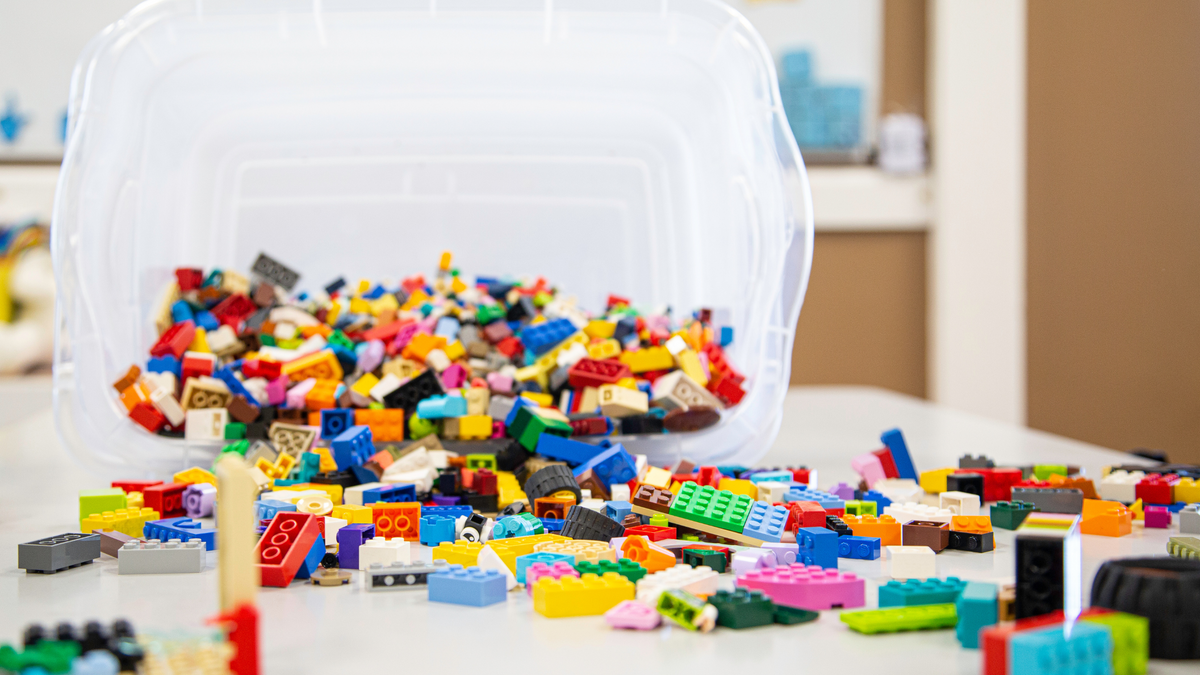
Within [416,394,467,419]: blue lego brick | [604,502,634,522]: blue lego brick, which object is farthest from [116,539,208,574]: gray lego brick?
[416,394,467,419]: blue lego brick

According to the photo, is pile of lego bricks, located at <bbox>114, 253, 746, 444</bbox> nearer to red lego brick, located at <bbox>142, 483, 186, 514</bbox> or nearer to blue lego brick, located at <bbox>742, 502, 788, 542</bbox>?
red lego brick, located at <bbox>142, 483, 186, 514</bbox>

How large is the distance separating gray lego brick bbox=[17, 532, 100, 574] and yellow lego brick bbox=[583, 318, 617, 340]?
100 cm

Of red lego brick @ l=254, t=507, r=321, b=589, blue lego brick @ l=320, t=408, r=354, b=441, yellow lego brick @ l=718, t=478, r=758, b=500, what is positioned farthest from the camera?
blue lego brick @ l=320, t=408, r=354, b=441

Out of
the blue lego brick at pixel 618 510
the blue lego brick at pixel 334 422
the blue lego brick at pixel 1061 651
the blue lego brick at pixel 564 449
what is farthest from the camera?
the blue lego brick at pixel 334 422

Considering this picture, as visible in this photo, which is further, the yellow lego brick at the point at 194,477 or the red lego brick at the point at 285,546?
the yellow lego brick at the point at 194,477

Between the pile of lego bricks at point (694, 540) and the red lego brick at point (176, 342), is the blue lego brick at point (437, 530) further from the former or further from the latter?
the red lego brick at point (176, 342)

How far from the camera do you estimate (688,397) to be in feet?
5.23

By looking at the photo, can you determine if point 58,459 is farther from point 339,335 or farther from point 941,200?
point 941,200

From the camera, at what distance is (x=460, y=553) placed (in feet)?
3.22

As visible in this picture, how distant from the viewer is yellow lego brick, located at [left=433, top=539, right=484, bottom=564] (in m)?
0.98

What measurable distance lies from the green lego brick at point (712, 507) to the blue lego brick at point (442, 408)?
1.72 ft

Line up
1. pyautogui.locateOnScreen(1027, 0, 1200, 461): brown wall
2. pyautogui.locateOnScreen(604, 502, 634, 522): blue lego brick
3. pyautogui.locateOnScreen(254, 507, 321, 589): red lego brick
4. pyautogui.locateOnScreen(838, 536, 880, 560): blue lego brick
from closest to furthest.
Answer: pyautogui.locateOnScreen(254, 507, 321, 589): red lego brick, pyautogui.locateOnScreen(838, 536, 880, 560): blue lego brick, pyautogui.locateOnScreen(604, 502, 634, 522): blue lego brick, pyautogui.locateOnScreen(1027, 0, 1200, 461): brown wall

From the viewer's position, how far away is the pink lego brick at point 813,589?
0.82 metres

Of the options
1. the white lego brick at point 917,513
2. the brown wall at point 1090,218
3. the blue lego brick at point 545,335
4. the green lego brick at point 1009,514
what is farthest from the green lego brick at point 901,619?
the brown wall at point 1090,218
